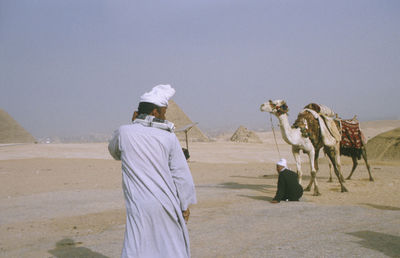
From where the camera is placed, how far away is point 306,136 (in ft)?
29.0

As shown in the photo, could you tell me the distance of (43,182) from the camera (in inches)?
509

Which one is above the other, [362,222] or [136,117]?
[136,117]

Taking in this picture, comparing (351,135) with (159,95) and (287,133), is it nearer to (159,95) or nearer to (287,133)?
(287,133)

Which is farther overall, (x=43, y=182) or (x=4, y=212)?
(x=43, y=182)

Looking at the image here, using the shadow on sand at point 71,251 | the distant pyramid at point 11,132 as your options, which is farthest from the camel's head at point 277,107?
the distant pyramid at point 11,132

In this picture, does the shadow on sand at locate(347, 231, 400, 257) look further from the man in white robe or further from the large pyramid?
the large pyramid

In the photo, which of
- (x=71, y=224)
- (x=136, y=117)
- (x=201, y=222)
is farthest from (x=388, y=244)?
(x=71, y=224)

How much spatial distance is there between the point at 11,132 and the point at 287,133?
58.1 metres

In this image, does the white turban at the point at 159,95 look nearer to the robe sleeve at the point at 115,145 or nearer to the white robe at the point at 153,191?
the white robe at the point at 153,191

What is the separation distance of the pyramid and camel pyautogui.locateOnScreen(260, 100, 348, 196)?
457 inches

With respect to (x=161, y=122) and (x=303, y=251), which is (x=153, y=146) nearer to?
(x=161, y=122)

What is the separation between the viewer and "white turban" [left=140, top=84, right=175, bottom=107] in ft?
9.68

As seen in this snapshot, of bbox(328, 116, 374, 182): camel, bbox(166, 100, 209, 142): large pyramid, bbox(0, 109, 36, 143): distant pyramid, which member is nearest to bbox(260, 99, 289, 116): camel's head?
bbox(328, 116, 374, 182): camel

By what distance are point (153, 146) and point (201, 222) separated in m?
3.46
